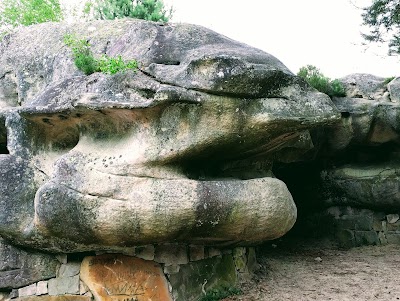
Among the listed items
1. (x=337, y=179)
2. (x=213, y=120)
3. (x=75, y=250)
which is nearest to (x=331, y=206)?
(x=337, y=179)

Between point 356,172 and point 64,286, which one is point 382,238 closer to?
point 356,172

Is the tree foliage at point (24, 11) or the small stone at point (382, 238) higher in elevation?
the tree foliage at point (24, 11)

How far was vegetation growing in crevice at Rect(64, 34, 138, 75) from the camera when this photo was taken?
5079 mm

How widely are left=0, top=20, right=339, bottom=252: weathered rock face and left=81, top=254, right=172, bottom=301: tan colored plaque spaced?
0.31m

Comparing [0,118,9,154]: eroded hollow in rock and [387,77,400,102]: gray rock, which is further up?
[387,77,400,102]: gray rock

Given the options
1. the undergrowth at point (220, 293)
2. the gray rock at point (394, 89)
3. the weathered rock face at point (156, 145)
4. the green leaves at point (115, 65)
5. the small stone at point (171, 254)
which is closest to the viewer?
the weathered rock face at point (156, 145)

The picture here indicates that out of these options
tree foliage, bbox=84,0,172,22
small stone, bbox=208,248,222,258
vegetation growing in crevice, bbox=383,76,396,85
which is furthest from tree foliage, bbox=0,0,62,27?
small stone, bbox=208,248,222,258

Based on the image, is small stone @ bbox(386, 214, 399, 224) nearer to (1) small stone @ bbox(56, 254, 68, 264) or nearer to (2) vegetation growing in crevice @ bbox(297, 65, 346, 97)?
(2) vegetation growing in crevice @ bbox(297, 65, 346, 97)

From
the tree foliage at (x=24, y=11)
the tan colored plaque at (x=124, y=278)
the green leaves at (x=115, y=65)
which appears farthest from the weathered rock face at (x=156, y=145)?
the tree foliage at (x=24, y=11)

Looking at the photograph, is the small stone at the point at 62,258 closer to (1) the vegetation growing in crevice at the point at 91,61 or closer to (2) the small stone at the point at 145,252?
(2) the small stone at the point at 145,252

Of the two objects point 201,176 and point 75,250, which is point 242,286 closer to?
point 201,176

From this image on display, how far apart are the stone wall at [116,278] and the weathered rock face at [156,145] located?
297mm

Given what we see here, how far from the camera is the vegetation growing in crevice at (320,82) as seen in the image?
8086 mm

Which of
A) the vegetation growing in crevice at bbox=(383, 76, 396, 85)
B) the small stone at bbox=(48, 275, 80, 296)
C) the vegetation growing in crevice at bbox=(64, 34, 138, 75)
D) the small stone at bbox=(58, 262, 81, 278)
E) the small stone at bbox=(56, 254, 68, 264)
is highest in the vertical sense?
the vegetation growing in crevice at bbox=(383, 76, 396, 85)
